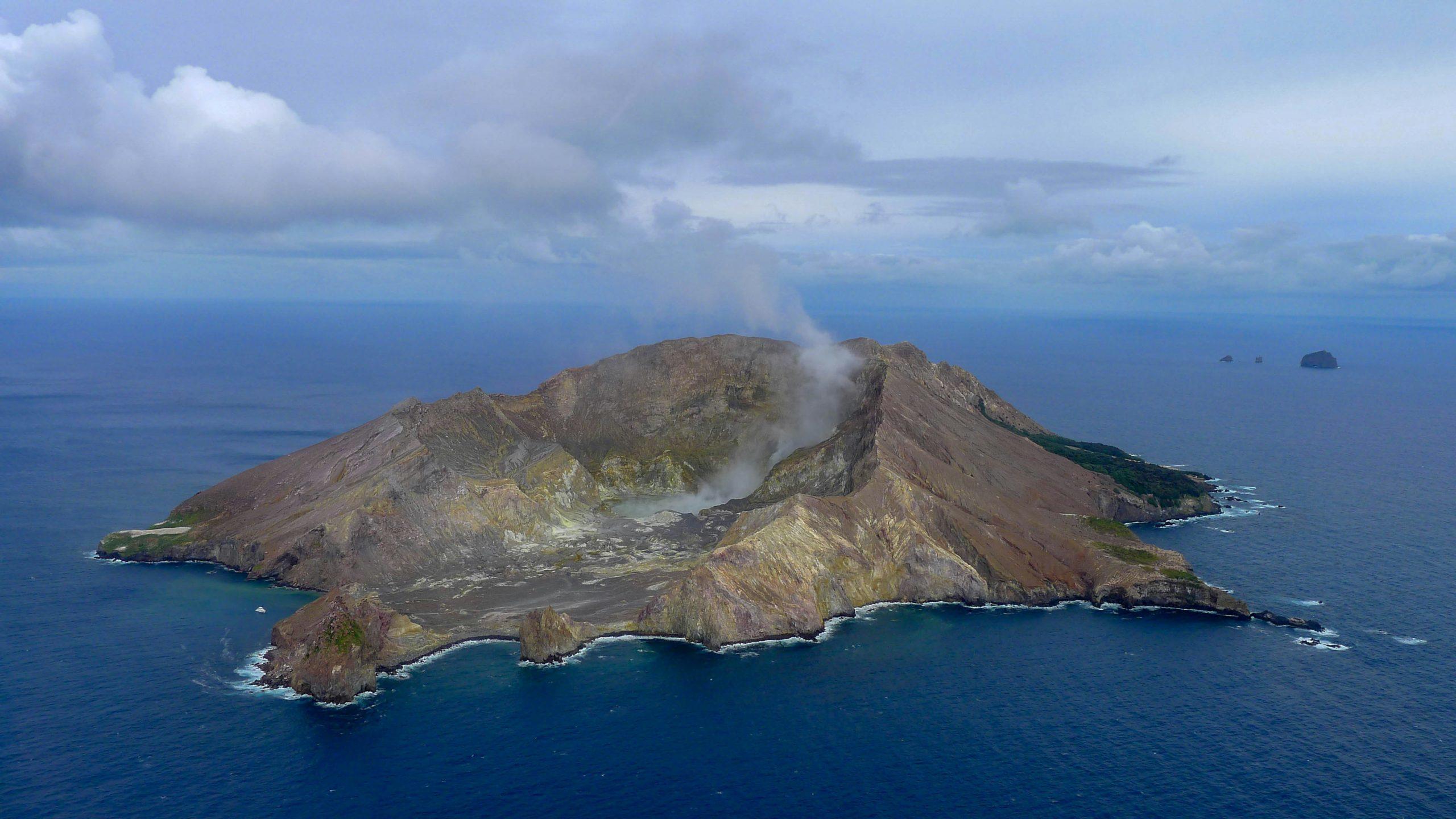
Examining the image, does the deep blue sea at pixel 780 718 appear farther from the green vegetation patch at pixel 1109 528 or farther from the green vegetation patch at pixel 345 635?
the green vegetation patch at pixel 1109 528

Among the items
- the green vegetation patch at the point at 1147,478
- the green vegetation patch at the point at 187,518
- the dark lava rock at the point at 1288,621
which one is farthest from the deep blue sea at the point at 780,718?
the green vegetation patch at the point at 1147,478

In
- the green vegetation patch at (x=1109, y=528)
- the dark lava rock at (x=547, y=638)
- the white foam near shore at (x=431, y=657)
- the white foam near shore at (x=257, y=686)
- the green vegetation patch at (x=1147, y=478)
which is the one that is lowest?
the white foam near shore at (x=257, y=686)

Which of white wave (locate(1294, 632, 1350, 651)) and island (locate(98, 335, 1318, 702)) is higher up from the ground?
island (locate(98, 335, 1318, 702))

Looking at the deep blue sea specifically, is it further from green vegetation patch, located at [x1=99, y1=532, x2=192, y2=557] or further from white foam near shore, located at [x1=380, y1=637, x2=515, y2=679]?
green vegetation patch, located at [x1=99, y1=532, x2=192, y2=557]

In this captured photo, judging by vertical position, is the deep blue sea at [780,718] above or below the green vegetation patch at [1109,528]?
below

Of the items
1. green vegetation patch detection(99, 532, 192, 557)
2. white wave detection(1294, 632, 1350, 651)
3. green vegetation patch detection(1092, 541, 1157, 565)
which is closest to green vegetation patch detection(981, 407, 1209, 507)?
green vegetation patch detection(1092, 541, 1157, 565)

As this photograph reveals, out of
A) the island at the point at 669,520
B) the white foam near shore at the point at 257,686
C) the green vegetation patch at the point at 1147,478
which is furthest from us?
the green vegetation patch at the point at 1147,478

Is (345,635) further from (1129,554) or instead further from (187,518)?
(1129,554)

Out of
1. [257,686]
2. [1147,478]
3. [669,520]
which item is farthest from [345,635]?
[1147,478]
